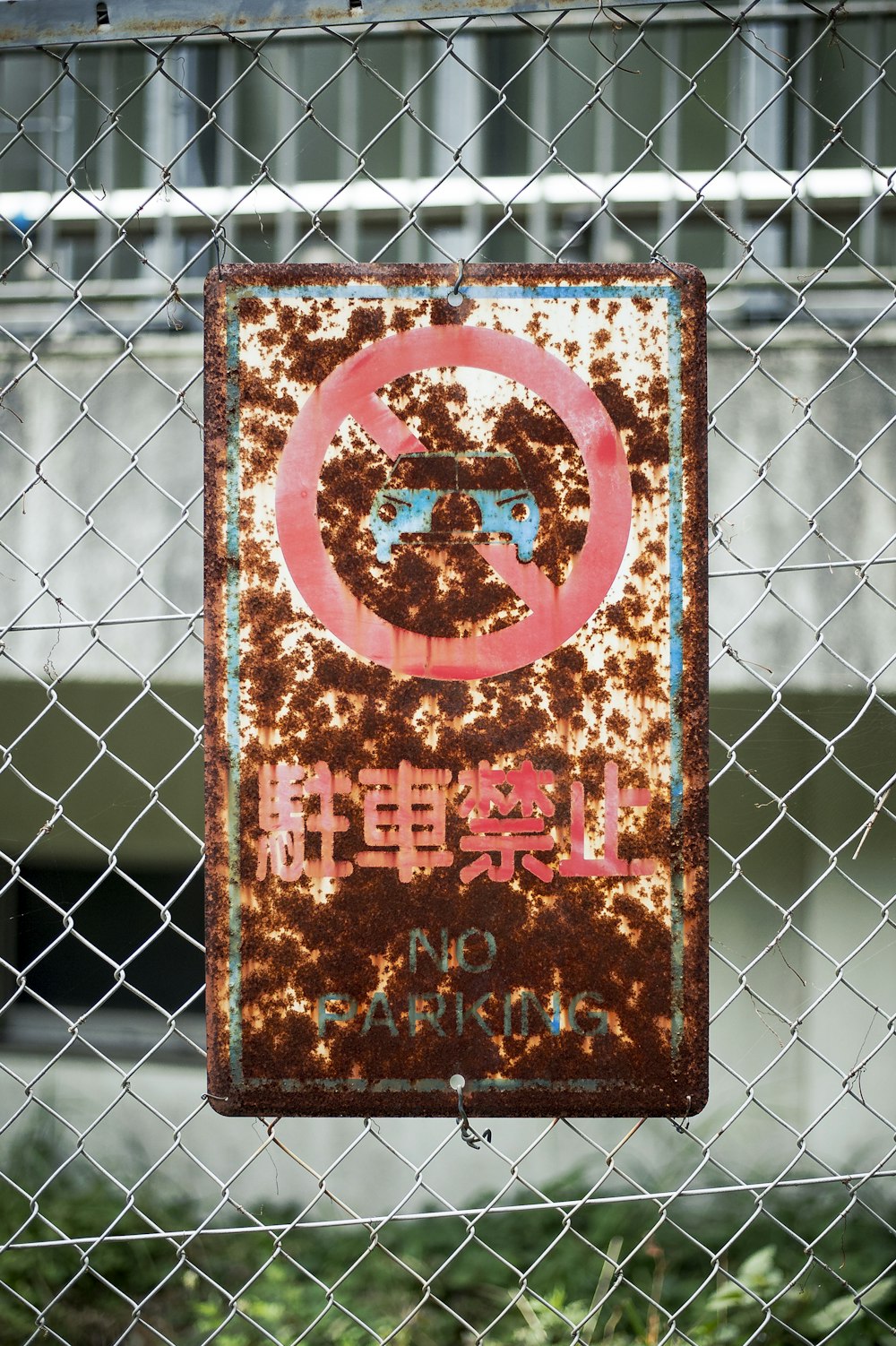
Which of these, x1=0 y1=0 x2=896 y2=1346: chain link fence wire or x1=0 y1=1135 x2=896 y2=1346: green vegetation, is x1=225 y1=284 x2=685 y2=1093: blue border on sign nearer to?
x1=0 y1=0 x2=896 y2=1346: chain link fence wire

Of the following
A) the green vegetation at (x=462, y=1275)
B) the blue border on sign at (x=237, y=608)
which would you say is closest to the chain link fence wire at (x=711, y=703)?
the green vegetation at (x=462, y=1275)

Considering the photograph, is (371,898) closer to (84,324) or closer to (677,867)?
(677,867)

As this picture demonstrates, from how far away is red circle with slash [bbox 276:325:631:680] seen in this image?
0.98m

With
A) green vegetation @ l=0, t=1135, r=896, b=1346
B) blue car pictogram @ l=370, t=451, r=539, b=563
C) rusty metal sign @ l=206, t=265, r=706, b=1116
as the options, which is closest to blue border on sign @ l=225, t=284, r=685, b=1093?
rusty metal sign @ l=206, t=265, r=706, b=1116

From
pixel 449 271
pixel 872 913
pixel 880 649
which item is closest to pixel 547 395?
pixel 449 271

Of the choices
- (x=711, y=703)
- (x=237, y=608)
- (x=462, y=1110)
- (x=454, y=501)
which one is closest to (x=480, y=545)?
(x=454, y=501)

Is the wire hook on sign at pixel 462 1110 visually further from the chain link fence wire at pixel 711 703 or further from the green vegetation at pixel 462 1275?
the green vegetation at pixel 462 1275

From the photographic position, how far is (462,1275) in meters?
2.73

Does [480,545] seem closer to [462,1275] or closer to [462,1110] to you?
[462,1110]

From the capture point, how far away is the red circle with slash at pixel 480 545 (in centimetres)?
98

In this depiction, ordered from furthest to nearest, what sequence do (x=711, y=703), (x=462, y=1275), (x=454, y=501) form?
(x=711, y=703), (x=462, y=1275), (x=454, y=501)

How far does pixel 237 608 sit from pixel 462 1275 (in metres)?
2.42

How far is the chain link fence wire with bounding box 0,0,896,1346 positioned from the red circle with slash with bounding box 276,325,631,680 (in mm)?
1362

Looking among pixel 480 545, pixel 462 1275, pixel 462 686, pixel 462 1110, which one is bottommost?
pixel 462 1275
